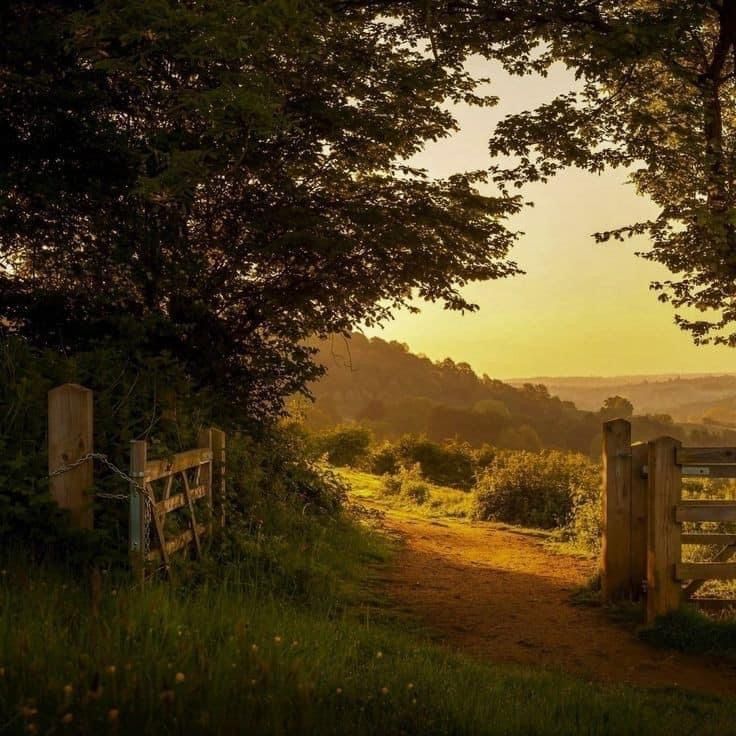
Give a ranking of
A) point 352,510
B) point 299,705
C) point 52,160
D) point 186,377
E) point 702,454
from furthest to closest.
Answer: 1. point 352,510
2. point 52,160
3. point 186,377
4. point 702,454
5. point 299,705

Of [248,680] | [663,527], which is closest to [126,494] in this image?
[248,680]

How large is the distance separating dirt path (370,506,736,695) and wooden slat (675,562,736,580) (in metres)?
0.91

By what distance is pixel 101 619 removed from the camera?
5.28 m

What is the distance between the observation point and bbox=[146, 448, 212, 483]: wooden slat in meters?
7.57

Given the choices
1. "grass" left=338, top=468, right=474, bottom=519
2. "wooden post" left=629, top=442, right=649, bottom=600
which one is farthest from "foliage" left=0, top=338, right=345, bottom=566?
"grass" left=338, top=468, right=474, bottom=519

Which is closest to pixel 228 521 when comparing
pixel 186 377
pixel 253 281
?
pixel 186 377

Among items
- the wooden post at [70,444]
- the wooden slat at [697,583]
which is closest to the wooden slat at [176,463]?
the wooden post at [70,444]

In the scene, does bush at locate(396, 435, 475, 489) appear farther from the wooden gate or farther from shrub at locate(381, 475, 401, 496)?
the wooden gate

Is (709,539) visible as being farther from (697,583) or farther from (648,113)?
(648,113)

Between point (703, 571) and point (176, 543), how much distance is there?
579 cm

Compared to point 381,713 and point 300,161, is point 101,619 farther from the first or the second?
point 300,161

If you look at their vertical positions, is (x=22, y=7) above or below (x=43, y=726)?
above

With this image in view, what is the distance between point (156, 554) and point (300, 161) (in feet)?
25.7

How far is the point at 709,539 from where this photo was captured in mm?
9633
